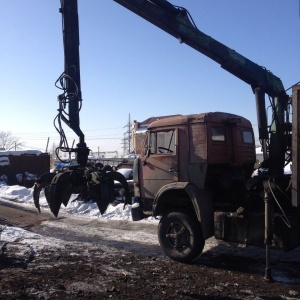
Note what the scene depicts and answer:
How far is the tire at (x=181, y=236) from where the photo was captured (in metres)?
7.35

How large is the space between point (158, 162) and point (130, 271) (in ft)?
7.92

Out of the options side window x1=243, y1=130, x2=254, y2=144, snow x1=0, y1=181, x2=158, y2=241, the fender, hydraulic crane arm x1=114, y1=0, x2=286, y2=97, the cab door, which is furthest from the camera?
snow x1=0, y1=181, x2=158, y2=241

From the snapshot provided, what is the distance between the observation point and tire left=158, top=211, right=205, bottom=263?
7352mm

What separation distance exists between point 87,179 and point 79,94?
1580 mm

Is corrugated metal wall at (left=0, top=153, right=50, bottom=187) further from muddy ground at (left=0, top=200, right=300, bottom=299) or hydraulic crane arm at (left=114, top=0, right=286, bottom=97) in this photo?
hydraulic crane arm at (left=114, top=0, right=286, bottom=97)

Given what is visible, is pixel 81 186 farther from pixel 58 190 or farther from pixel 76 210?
pixel 76 210

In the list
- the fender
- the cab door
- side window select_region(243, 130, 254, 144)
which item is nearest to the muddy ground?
the fender

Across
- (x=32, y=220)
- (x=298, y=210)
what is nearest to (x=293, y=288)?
(x=298, y=210)

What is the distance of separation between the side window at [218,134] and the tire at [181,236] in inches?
64.8

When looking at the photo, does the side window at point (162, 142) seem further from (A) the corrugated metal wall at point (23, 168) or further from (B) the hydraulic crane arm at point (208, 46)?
(A) the corrugated metal wall at point (23, 168)

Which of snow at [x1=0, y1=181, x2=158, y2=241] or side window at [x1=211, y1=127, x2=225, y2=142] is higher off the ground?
side window at [x1=211, y1=127, x2=225, y2=142]

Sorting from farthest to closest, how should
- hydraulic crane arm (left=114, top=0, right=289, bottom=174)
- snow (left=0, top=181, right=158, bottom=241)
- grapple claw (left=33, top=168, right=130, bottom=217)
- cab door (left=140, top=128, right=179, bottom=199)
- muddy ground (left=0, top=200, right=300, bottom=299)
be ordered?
snow (left=0, top=181, right=158, bottom=241) < hydraulic crane arm (left=114, top=0, right=289, bottom=174) < cab door (left=140, top=128, right=179, bottom=199) < grapple claw (left=33, top=168, right=130, bottom=217) < muddy ground (left=0, top=200, right=300, bottom=299)

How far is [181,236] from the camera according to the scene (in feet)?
24.9

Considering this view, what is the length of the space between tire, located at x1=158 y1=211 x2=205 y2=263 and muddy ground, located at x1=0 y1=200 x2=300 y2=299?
7.8 inches
